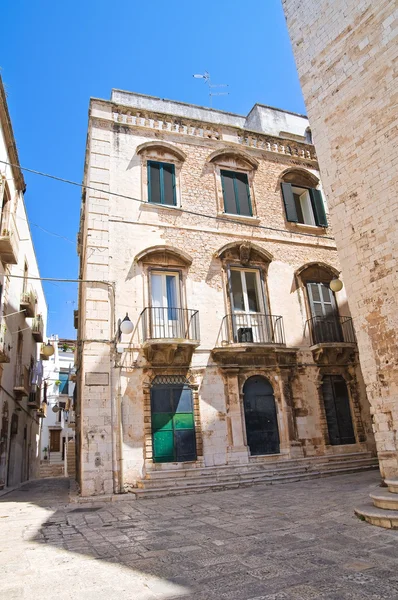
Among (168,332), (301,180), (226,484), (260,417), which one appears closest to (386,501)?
(226,484)

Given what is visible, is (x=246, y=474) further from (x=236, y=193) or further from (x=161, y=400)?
(x=236, y=193)

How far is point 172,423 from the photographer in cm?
1094

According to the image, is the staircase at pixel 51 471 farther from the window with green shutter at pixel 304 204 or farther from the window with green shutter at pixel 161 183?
the window with green shutter at pixel 304 204

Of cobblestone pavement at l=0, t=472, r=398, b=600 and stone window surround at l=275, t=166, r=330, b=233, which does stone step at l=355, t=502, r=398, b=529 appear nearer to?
cobblestone pavement at l=0, t=472, r=398, b=600

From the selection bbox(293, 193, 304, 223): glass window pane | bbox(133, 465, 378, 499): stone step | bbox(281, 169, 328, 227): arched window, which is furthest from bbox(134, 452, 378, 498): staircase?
bbox(293, 193, 304, 223): glass window pane

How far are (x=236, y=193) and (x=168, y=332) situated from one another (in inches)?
232

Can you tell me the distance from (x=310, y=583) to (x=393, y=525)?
2296 mm

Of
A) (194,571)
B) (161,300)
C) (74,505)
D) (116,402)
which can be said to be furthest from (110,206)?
(194,571)

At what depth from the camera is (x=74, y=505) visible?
29.8ft

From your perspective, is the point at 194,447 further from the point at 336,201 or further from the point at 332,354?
the point at 336,201

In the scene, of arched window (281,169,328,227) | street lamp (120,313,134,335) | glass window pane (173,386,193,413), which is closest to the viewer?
street lamp (120,313,134,335)

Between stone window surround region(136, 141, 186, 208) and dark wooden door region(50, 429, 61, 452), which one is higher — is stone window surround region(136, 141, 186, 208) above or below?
above

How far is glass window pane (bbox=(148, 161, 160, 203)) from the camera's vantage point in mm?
13195

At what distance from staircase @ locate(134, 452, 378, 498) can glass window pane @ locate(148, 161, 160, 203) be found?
26.8 ft
